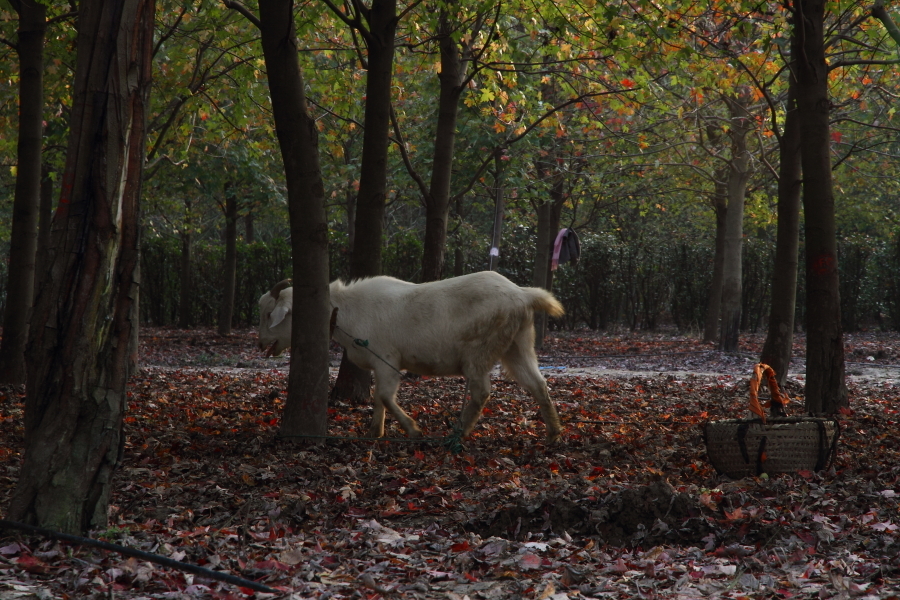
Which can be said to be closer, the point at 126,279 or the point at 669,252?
the point at 126,279

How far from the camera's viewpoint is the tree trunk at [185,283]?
75.4 feet

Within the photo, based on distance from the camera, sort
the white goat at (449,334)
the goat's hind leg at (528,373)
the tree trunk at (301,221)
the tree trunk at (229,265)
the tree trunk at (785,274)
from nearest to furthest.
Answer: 1. the tree trunk at (301,221)
2. the white goat at (449,334)
3. the goat's hind leg at (528,373)
4. the tree trunk at (785,274)
5. the tree trunk at (229,265)

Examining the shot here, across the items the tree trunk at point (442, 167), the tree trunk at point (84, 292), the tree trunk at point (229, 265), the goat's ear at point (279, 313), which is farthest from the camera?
the tree trunk at point (229, 265)

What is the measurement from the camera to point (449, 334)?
7.65m

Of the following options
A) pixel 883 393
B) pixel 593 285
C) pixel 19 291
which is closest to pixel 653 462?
pixel 883 393

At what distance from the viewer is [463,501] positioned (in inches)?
213

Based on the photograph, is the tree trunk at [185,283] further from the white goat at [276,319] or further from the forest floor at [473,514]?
the white goat at [276,319]

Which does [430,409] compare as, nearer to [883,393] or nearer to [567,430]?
[567,430]

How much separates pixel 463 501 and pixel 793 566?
2026 mm

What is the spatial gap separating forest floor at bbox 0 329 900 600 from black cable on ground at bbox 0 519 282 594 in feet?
0.30

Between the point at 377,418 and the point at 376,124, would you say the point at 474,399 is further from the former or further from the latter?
the point at 376,124

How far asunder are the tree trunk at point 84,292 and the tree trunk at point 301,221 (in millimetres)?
2730

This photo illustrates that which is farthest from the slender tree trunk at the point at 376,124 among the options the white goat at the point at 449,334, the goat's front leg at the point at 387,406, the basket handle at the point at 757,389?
the basket handle at the point at 757,389

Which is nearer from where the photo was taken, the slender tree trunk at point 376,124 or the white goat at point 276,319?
the white goat at point 276,319
